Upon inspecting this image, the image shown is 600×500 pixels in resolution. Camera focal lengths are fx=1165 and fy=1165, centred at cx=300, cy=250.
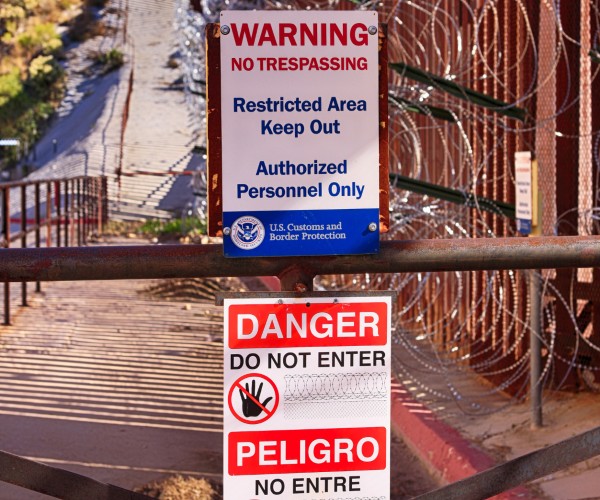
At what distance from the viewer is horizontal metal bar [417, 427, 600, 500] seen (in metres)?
2.79

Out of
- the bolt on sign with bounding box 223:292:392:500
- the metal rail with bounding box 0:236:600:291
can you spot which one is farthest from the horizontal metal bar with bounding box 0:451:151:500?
the metal rail with bounding box 0:236:600:291

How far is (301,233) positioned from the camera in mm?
2701

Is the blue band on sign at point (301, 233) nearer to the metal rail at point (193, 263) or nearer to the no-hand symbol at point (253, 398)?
the metal rail at point (193, 263)

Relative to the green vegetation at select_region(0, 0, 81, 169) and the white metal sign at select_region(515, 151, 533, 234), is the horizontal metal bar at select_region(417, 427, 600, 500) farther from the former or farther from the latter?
the green vegetation at select_region(0, 0, 81, 169)

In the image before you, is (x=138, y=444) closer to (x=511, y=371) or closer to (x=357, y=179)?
(x=511, y=371)

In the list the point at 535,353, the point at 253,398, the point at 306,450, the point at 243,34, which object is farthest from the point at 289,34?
the point at 535,353

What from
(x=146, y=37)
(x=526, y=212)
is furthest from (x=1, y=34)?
(x=526, y=212)

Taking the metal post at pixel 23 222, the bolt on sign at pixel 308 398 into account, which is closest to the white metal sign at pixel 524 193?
the bolt on sign at pixel 308 398

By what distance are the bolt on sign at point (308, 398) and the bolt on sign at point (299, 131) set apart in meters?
0.16

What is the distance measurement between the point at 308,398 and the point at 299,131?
63 cm

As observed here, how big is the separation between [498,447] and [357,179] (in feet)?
11.8

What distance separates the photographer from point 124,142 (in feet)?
132

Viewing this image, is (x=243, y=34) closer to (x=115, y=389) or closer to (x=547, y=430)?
(x=547, y=430)

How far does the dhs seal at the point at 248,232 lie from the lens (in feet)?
8.81
